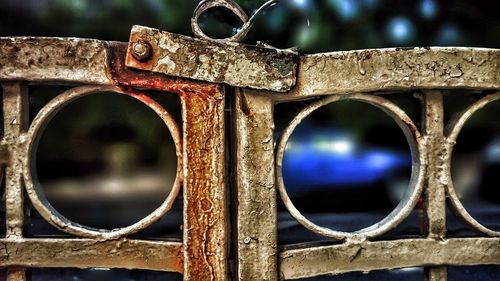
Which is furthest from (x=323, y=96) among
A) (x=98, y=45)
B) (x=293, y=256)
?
(x=98, y=45)

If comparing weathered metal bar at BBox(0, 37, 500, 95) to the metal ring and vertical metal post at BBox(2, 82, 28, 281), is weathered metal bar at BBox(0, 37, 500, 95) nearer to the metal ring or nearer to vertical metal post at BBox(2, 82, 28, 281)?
vertical metal post at BBox(2, 82, 28, 281)

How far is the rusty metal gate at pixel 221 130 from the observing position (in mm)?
1262

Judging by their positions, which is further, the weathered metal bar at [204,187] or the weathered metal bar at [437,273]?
the weathered metal bar at [437,273]

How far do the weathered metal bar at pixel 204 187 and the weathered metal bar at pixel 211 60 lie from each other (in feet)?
0.18

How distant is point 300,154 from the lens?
18.7ft

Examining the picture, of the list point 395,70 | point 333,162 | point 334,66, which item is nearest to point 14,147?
point 334,66

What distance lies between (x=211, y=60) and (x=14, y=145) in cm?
57

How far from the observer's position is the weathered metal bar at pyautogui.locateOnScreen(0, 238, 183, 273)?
4.36 feet

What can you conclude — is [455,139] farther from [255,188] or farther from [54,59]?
[54,59]

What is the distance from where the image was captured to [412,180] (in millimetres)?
1425

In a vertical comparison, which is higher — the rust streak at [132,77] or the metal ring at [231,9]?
the metal ring at [231,9]

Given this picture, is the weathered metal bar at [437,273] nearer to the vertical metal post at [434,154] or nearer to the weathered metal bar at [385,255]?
the weathered metal bar at [385,255]

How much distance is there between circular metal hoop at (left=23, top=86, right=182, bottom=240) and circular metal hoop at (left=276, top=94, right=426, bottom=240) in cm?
29

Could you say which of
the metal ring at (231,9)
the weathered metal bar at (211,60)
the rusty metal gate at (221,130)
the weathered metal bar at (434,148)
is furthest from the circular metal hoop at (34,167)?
the weathered metal bar at (434,148)
